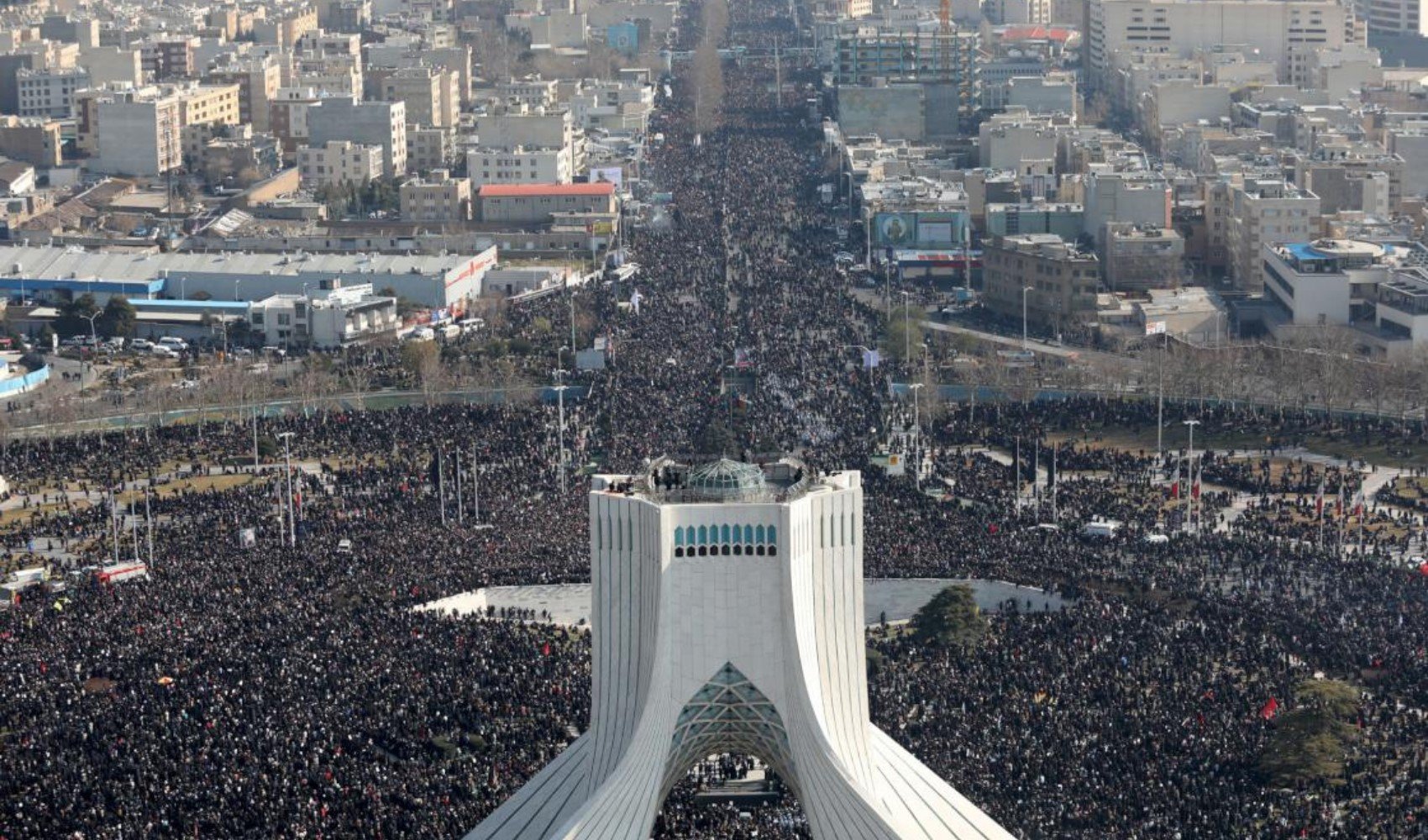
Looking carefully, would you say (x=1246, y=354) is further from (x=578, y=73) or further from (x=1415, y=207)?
(x=578, y=73)

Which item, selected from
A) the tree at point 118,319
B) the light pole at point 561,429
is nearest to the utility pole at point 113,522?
the light pole at point 561,429

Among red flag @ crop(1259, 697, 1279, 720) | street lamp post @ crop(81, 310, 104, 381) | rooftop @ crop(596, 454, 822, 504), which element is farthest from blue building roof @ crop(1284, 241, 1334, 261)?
rooftop @ crop(596, 454, 822, 504)

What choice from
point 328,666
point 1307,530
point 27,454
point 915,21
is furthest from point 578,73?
point 328,666

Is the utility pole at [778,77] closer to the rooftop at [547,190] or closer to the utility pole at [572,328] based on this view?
the rooftop at [547,190]

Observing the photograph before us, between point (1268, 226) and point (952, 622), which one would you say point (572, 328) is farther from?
point (952, 622)

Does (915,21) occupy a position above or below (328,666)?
above

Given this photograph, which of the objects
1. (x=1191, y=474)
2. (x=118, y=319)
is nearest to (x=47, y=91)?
(x=118, y=319)

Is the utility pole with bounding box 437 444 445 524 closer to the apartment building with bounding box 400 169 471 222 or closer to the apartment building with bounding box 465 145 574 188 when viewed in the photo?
the apartment building with bounding box 400 169 471 222
